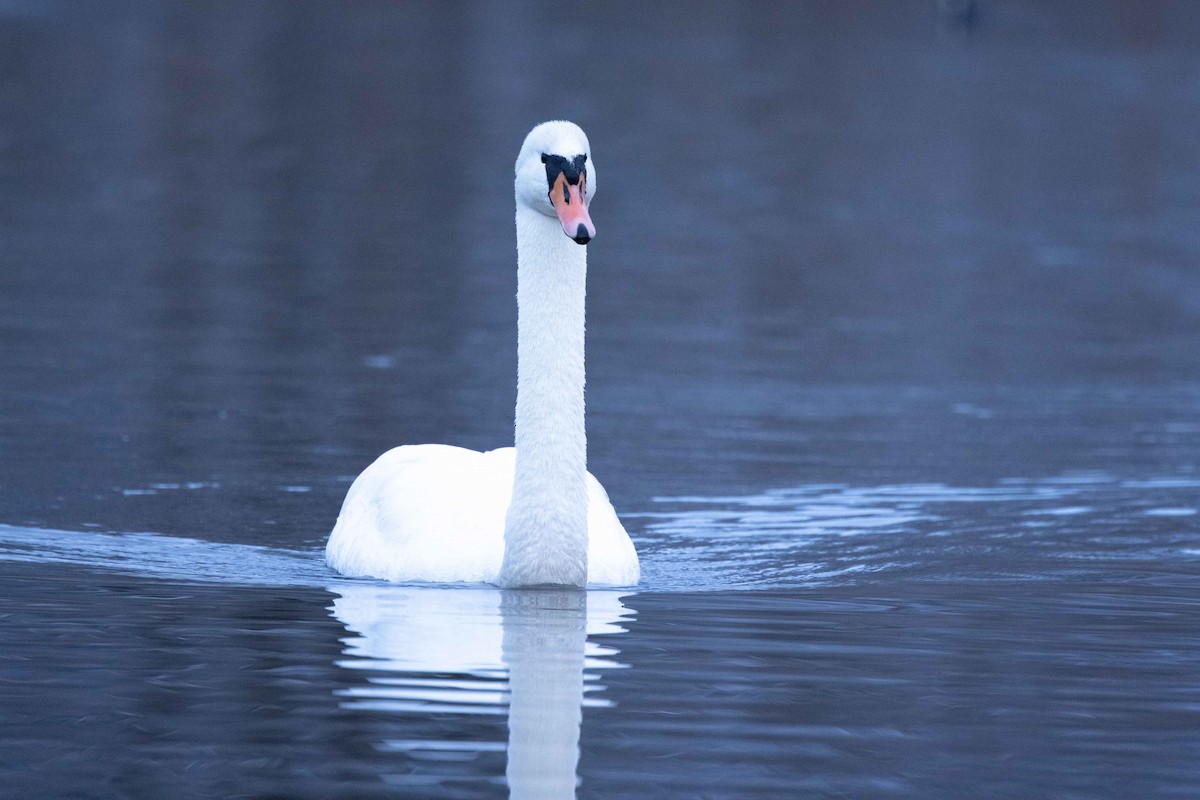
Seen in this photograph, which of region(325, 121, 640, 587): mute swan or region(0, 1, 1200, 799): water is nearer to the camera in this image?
region(0, 1, 1200, 799): water

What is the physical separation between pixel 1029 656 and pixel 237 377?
351 inches

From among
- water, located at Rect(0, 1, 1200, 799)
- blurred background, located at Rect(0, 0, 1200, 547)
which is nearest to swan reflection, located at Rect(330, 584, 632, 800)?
water, located at Rect(0, 1, 1200, 799)

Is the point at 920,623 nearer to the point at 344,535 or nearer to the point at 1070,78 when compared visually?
the point at 344,535

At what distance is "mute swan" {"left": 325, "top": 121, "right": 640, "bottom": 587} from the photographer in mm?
9898

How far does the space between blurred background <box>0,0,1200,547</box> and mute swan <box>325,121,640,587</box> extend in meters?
1.41

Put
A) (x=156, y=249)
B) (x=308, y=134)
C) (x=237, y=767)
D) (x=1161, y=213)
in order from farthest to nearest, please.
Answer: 1. (x=308, y=134)
2. (x=1161, y=213)
3. (x=156, y=249)
4. (x=237, y=767)

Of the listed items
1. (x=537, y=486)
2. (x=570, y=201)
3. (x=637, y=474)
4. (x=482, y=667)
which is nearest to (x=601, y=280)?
(x=637, y=474)

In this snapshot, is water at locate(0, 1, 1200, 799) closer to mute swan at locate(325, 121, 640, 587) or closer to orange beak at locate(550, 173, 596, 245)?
mute swan at locate(325, 121, 640, 587)

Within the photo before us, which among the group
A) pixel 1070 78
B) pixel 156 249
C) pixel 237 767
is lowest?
pixel 237 767

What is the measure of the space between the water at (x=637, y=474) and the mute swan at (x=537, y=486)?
0.26 m

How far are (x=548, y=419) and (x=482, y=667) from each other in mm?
2056

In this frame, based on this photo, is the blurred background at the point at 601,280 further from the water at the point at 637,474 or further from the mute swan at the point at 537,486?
the mute swan at the point at 537,486

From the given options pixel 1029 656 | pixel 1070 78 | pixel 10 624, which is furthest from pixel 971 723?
pixel 1070 78

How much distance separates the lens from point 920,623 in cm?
965
